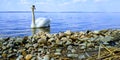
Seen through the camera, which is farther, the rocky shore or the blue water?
the blue water

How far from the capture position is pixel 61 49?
10438mm

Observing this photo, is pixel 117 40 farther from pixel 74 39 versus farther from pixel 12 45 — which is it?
pixel 12 45

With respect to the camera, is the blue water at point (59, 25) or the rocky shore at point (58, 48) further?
the blue water at point (59, 25)

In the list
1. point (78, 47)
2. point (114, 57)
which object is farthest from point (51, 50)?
point (114, 57)

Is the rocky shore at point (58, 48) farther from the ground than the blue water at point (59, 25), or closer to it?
farther from the ground

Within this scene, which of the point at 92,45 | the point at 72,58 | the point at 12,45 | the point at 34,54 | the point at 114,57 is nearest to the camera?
the point at 114,57

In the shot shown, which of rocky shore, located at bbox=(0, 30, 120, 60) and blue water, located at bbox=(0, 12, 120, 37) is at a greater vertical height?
rocky shore, located at bbox=(0, 30, 120, 60)

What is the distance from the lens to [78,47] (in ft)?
34.9

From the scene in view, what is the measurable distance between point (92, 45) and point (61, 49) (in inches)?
48.0

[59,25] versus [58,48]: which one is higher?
[58,48]

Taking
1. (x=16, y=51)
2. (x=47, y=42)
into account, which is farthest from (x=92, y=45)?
(x=16, y=51)

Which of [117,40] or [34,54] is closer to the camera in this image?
[34,54]

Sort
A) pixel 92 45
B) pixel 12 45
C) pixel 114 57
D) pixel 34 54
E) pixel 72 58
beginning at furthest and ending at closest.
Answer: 1. pixel 12 45
2. pixel 92 45
3. pixel 34 54
4. pixel 72 58
5. pixel 114 57

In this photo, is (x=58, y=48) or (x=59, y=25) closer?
(x=58, y=48)
